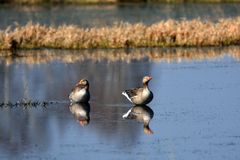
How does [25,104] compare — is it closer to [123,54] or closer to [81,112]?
[81,112]

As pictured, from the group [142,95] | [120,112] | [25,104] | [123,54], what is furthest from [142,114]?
[123,54]

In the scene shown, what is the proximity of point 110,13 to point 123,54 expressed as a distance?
79.5 ft

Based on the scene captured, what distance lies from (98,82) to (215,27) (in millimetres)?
10839

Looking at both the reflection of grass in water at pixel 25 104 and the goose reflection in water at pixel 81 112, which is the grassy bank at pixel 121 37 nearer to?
the reflection of grass in water at pixel 25 104

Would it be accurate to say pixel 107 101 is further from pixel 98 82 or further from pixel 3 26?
pixel 3 26

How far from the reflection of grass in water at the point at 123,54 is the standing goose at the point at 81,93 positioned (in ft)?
27.5

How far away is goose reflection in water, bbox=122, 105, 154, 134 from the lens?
17180 millimetres

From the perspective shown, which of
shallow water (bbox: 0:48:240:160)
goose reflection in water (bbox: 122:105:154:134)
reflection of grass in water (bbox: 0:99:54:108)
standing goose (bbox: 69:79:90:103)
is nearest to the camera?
shallow water (bbox: 0:48:240:160)

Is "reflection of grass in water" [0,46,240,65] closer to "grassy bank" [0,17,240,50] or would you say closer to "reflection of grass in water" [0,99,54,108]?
"grassy bank" [0,17,240,50]

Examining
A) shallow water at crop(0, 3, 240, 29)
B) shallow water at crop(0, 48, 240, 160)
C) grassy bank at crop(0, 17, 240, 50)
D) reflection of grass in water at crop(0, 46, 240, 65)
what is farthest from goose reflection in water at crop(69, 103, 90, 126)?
shallow water at crop(0, 3, 240, 29)

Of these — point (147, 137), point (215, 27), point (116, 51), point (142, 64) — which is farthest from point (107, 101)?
point (215, 27)

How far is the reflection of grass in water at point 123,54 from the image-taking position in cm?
2836

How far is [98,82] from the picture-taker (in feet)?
75.0

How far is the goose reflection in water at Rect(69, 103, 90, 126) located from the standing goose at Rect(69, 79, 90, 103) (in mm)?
118
